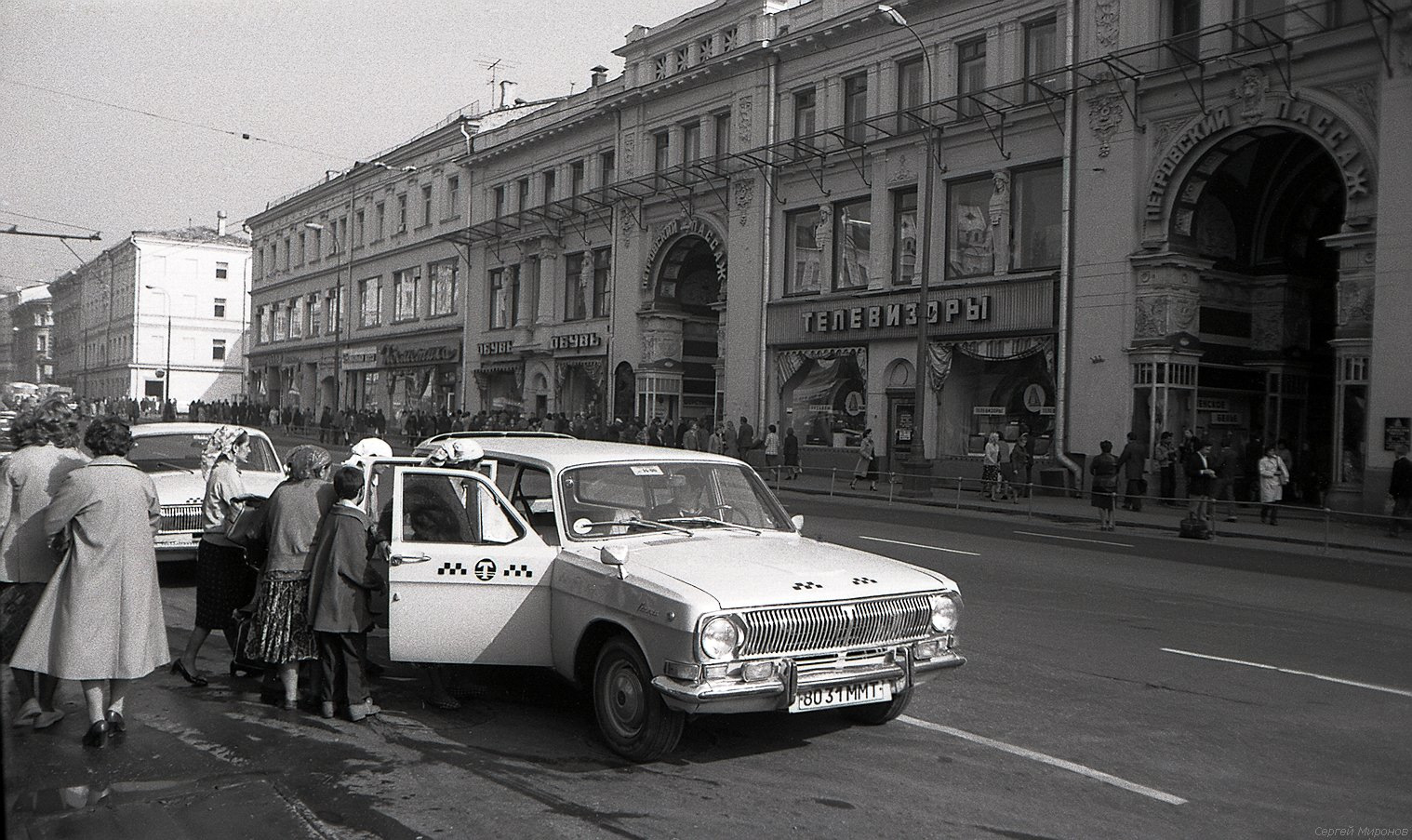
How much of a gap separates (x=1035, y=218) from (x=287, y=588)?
77.7 ft

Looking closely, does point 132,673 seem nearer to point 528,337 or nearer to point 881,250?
point 881,250

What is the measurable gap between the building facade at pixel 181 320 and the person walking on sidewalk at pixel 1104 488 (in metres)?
41.0

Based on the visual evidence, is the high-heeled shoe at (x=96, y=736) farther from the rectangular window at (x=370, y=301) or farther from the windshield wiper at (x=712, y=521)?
the rectangular window at (x=370, y=301)

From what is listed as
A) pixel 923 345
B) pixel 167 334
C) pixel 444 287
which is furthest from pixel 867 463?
pixel 167 334

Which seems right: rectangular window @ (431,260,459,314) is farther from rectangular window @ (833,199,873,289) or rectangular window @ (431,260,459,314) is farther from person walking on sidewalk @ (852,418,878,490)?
person walking on sidewalk @ (852,418,878,490)

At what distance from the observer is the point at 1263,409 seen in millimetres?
25594

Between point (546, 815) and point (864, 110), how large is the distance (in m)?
28.9

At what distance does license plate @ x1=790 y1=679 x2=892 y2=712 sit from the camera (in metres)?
5.43

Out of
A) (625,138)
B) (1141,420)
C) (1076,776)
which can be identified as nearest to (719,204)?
(625,138)

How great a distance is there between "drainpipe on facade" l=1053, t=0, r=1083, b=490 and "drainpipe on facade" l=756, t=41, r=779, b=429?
10.2 m

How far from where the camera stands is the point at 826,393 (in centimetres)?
3250

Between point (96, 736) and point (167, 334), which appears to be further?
point (167, 334)

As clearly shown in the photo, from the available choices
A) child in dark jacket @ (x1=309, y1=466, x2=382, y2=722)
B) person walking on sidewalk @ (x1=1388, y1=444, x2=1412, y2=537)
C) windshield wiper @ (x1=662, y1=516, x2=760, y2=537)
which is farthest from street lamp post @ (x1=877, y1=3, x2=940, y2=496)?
child in dark jacket @ (x1=309, y1=466, x2=382, y2=722)

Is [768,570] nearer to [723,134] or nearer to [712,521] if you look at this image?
[712,521]
